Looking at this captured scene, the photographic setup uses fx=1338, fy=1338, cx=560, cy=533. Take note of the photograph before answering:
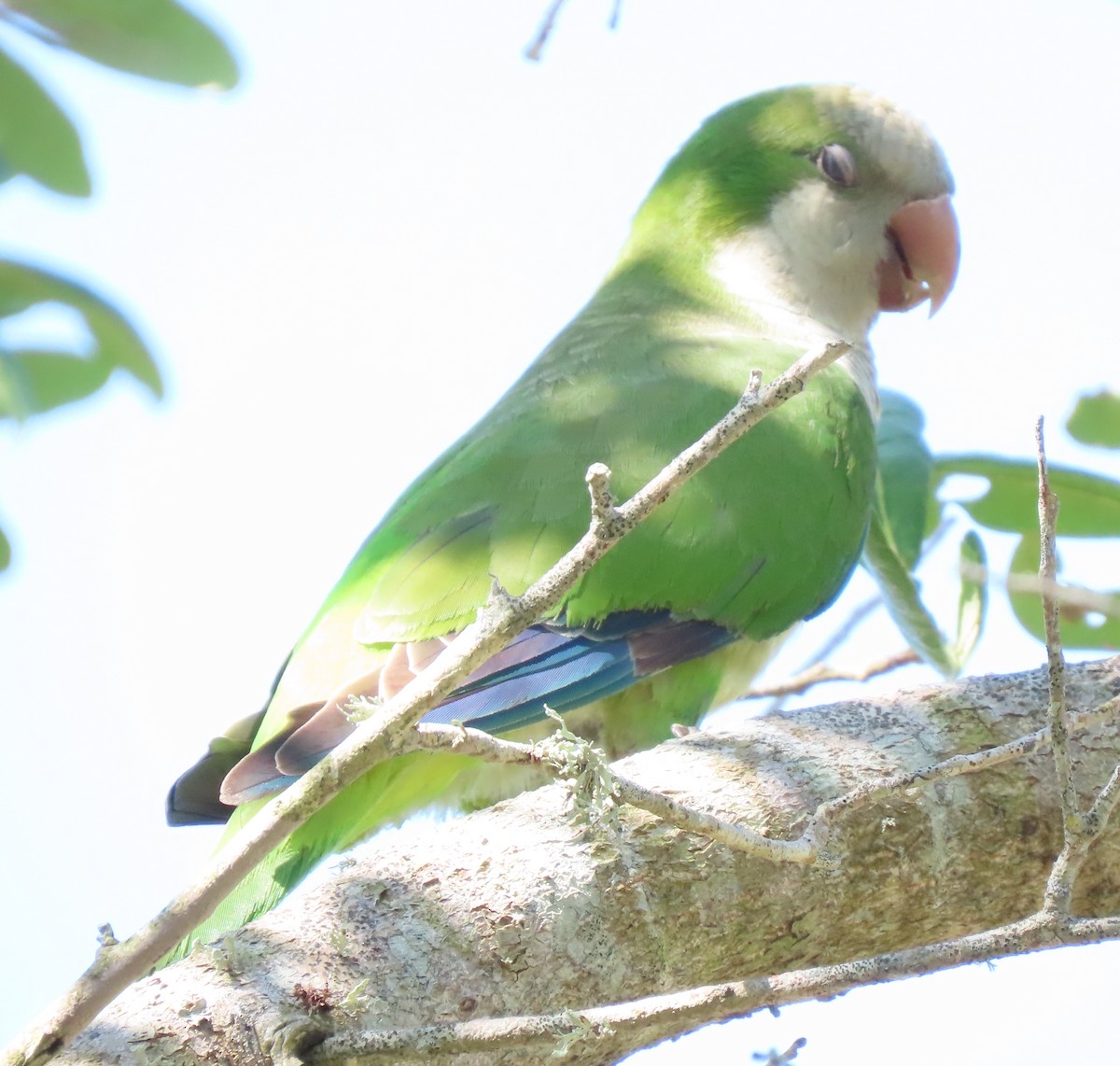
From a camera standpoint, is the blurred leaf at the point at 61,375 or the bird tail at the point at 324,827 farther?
the blurred leaf at the point at 61,375

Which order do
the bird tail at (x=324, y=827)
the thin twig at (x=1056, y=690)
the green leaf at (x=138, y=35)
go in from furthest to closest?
the bird tail at (x=324, y=827) → the green leaf at (x=138, y=35) → the thin twig at (x=1056, y=690)

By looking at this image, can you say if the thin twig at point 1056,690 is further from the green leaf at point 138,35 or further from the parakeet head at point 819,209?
the parakeet head at point 819,209

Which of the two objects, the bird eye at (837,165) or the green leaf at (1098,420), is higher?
the bird eye at (837,165)

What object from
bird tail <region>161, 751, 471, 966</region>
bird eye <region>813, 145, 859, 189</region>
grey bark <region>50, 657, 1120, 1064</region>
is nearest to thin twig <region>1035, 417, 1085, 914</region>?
grey bark <region>50, 657, 1120, 1064</region>

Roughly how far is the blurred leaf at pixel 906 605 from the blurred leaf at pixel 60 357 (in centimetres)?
142

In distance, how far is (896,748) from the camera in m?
1.62

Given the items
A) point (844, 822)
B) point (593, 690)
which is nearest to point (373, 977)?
point (844, 822)

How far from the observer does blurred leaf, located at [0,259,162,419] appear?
175 cm

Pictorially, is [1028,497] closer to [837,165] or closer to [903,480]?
[903,480]

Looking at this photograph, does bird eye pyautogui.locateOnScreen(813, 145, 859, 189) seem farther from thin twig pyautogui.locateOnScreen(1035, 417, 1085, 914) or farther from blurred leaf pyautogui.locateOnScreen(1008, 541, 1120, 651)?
thin twig pyautogui.locateOnScreen(1035, 417, 1085, 914)

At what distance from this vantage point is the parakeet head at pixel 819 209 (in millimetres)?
3299

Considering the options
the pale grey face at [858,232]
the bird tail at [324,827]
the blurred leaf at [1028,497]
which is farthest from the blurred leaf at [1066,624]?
the bird tail at [324,827]

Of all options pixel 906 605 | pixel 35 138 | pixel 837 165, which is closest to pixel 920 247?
pixel 837 165

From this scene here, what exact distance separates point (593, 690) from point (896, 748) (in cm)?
67
